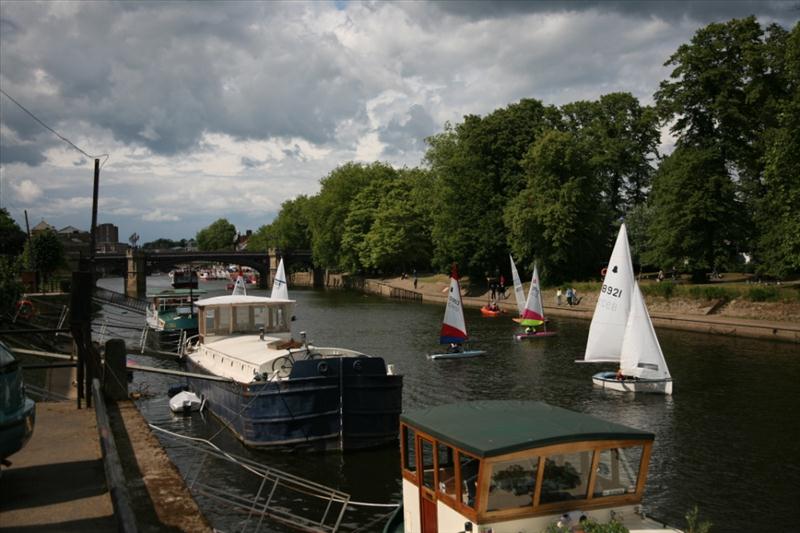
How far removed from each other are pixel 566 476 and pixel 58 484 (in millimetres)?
7239

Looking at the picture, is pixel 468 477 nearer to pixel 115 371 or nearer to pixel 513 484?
pixel 513 484

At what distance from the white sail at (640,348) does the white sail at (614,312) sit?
289 centimetres

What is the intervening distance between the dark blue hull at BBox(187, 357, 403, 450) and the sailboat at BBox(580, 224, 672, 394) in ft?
48.0

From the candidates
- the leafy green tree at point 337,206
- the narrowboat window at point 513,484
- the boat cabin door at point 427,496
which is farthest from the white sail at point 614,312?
the leafy green tree at point 337,206

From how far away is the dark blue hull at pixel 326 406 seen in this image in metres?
22.6

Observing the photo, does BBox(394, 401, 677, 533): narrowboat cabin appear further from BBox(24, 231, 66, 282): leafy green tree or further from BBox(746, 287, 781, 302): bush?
BBox(24, 231, 66, 282): leafy green tree

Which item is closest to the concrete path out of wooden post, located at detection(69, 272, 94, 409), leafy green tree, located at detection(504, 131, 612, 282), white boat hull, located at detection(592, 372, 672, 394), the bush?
wooden post, located at detection(69, 272, 94, 409)

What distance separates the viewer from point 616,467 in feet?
37.1

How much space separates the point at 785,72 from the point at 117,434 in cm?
5708

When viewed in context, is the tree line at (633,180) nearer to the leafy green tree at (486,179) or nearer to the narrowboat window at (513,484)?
the leafy green tree at (486,179)

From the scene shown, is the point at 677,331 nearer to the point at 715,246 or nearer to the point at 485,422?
the point at 715,246

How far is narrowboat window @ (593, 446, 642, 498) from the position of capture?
11.2 m

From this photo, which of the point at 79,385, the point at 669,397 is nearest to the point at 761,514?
the point at 669,397

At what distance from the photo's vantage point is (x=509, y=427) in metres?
11.6
